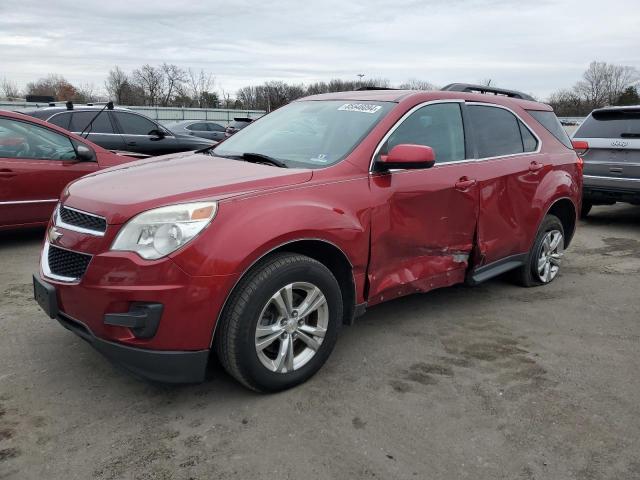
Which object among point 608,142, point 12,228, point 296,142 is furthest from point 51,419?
point 608,142

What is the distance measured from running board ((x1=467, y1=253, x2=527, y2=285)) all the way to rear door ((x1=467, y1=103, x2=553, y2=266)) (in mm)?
47

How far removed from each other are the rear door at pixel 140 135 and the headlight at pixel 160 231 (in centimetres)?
767

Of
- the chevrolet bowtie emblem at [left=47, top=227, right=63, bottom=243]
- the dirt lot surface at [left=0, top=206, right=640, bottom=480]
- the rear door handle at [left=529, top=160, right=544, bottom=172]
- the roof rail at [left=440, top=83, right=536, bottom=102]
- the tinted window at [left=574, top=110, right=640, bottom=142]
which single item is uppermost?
the roof rail at [left=440, top=83, right=536, bottom=102]

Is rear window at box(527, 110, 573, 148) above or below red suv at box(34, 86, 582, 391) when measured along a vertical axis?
above

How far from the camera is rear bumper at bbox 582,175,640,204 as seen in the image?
Answer: 7633 mm

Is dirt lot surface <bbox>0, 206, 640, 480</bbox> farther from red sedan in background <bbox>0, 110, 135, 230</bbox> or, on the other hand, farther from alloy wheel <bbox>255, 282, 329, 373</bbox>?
red sedan in background <bbox>0, 110, 135, 230</bbox>

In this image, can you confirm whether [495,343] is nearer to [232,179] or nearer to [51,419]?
[232,179]

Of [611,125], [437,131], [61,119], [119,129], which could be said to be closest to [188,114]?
[119,129]

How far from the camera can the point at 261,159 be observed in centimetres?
360

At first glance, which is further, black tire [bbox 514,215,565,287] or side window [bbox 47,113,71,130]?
side window [bbox 47,113,71,130]

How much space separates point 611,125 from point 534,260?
4.17 meters

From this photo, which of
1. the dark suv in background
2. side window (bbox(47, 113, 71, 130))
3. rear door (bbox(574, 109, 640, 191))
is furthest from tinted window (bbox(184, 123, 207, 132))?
rear door (bbox(574, 109, 640, 191))

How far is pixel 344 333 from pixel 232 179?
155 cm

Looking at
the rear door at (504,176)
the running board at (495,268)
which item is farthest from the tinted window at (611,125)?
the running board at (495,268)
